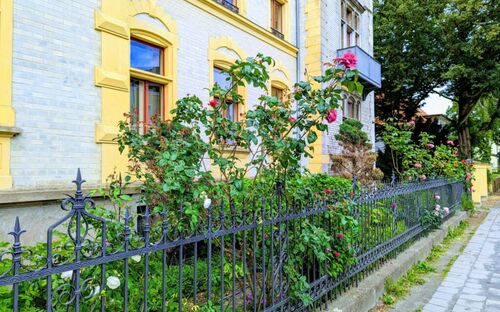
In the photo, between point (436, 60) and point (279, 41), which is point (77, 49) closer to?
point (279, 41)

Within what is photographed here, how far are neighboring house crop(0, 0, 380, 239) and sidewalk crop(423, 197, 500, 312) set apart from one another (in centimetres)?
499

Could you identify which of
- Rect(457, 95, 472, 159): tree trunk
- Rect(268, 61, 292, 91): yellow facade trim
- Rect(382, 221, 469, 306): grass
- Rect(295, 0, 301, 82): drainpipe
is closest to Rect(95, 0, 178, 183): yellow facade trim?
Rect(268, 61, 292, 91): yellow facade trim

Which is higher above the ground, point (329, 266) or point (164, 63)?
point (164, 63)

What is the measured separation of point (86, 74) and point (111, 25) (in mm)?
947

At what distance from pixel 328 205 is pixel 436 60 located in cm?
1903

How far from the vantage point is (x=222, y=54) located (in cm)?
801

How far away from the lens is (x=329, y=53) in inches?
455

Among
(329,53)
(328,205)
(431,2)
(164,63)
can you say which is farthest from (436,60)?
(328,205)

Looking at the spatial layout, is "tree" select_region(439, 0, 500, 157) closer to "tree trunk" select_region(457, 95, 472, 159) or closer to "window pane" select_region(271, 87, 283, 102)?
"tree trunk" select_region(457, 95, 472, 159)

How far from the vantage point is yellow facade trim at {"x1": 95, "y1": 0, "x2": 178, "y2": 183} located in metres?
5.44

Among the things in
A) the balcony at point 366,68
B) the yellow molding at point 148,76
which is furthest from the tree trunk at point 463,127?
the yellow molding at point 148,76

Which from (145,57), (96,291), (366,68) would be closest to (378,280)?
(96,291)

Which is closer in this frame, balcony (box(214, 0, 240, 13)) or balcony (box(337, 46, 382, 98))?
balcony (box(214, 0, 240, 13))

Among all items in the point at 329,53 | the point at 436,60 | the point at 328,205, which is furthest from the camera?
the point at 436,60
